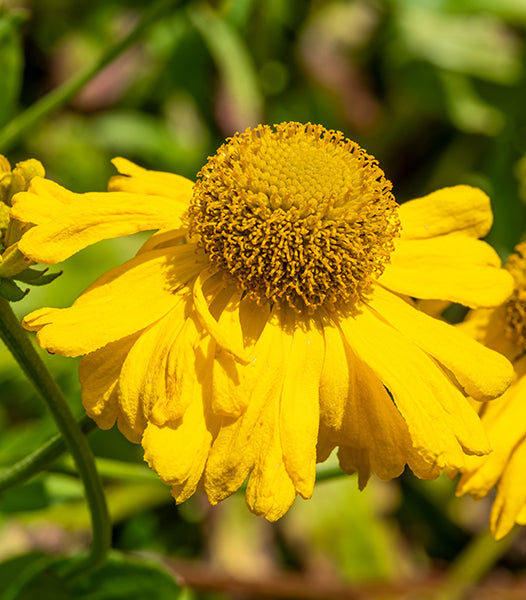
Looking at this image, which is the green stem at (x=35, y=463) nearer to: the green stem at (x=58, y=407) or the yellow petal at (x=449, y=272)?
the green stem at (x=58, y=407)

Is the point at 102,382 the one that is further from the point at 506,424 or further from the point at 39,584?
the point at 506,424

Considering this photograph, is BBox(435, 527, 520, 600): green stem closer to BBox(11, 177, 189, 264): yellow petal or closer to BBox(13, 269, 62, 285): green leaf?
BBox(11, 177, 189, 264): yellow petal

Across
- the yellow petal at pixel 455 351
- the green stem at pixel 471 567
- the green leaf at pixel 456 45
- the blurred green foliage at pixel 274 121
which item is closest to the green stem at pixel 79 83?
the blurred green foliage at pixel 274 121

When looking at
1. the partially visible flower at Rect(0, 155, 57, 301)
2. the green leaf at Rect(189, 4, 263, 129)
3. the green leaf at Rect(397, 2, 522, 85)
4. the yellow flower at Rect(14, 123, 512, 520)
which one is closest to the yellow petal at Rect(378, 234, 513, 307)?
the yellow flower at Rect(14, 123, 512, 520)

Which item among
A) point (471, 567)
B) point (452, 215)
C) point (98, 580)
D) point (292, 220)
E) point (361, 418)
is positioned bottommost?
point (471, 567)

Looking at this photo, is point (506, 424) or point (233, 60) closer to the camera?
point (506, 424)

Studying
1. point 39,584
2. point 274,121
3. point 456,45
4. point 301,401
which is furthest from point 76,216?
point 456,45
